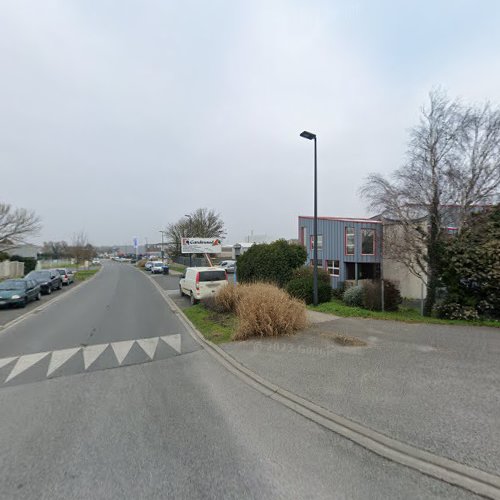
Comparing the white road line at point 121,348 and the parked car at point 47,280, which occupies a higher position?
the parked car at point 47,280

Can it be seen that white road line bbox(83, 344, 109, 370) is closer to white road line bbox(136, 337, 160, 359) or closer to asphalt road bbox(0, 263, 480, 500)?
asphalt road bbox(0, 263, 480, 500)

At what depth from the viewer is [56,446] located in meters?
3.23

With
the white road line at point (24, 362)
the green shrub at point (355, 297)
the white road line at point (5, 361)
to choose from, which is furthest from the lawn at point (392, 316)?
the white road line at point (5, 361)

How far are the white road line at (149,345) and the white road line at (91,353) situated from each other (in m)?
0.86

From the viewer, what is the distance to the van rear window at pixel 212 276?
13.9 meters

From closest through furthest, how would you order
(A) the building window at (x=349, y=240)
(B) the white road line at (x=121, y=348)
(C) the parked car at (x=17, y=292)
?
(B) the white road line at (x=121, y=348) < (C) the parked car at (x=17, y=292) < (A) the building window at (x=349, y=240)

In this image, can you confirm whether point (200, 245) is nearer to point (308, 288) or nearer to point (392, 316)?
point (308, 288)

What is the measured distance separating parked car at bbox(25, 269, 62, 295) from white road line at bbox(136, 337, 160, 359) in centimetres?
1492

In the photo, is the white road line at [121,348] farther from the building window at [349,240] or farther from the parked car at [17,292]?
the building window at [349,240]

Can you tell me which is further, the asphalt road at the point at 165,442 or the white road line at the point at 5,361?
the white road line at the point at 5,361

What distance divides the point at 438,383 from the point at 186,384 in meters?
3.94

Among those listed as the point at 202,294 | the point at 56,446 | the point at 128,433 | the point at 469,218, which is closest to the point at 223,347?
the point at 128,433

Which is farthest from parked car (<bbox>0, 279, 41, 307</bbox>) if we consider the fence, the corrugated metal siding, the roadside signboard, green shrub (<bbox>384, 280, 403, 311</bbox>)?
the fence

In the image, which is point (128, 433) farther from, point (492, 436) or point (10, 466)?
point (492, 436)
